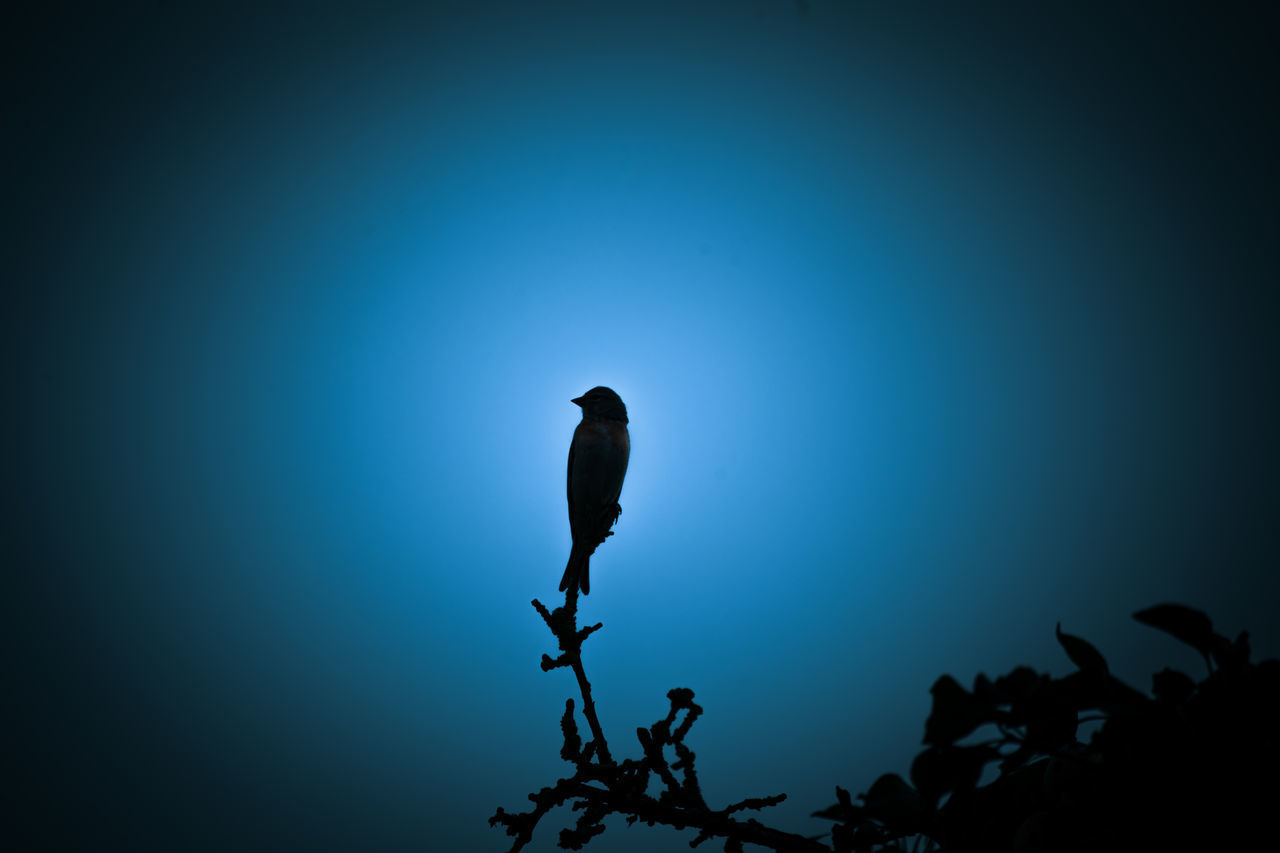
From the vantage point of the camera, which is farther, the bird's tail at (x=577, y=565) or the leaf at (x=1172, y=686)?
the bird's tail at (x=577, y=565)

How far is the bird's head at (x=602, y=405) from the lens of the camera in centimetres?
641

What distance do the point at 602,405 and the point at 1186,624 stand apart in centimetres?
577

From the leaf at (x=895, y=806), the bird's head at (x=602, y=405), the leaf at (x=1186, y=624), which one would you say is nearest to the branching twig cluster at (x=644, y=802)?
the leaf at (x=895, y=806)

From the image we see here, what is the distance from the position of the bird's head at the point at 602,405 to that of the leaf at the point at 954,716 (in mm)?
5627

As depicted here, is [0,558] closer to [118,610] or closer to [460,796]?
[118,610]

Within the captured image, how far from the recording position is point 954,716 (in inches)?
30.2

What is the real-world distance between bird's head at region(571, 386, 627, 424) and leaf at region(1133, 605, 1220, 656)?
5607mm

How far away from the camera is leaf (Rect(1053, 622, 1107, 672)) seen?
33.0 inches

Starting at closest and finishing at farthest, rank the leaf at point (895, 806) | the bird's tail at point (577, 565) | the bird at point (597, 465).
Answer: the leaf at point (895, 806) < the bird's tail at point (577, 565) < the bird at point (597, 465)

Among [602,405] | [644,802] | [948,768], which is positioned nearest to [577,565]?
[644,802]

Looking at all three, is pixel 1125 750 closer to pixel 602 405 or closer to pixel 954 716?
pixel 954 716

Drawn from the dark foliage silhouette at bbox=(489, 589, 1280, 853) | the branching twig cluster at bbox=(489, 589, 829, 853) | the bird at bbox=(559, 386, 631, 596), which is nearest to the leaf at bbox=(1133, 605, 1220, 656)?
the dark foliage silhouette at bbox=(489, 589, 1280, 853)

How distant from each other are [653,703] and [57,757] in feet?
117

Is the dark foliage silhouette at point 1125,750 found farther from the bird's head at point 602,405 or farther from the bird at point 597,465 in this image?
the bird's head at point 602,405
